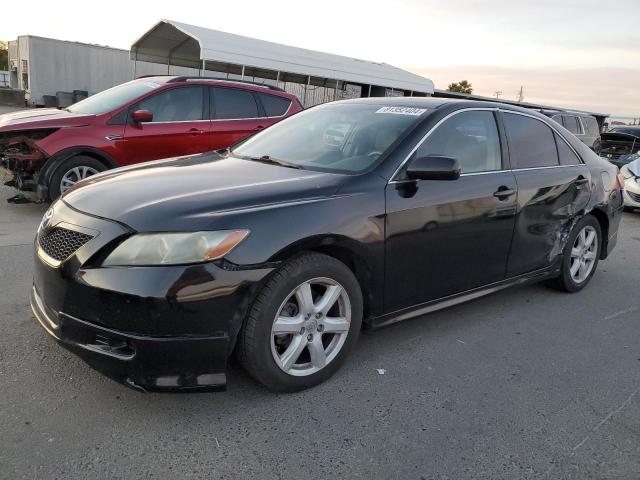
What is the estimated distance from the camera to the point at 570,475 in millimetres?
2410

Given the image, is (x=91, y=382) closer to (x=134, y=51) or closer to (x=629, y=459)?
(x=629, y=459)

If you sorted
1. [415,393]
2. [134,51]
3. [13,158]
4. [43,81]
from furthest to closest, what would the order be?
1. [43,81]
2. [134,51]
3. [13,158]
4. [415,393]

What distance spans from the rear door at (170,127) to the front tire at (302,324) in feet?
15.9

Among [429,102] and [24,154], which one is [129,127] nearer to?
[24,154]

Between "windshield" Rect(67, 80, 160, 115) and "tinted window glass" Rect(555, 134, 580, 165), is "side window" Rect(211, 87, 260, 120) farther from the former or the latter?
"tinted window glass" Rect(555, 134, 580, 165)

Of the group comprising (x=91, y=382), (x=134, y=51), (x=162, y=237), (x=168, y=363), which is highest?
(x=134, y=51)

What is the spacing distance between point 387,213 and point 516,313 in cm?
183

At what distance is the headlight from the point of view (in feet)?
8.07

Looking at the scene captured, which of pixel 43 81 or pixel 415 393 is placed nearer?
pixel 415 393

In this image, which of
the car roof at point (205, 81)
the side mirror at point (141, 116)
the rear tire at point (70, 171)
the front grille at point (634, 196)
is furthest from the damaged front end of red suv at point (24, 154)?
the front grille at point (634, 196)

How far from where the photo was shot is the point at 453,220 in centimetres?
346

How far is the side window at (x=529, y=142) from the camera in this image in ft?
13.4

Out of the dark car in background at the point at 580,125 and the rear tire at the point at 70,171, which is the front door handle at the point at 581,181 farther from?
the dark car in background at the point at 580,125

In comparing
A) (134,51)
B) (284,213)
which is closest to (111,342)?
(284,213)
